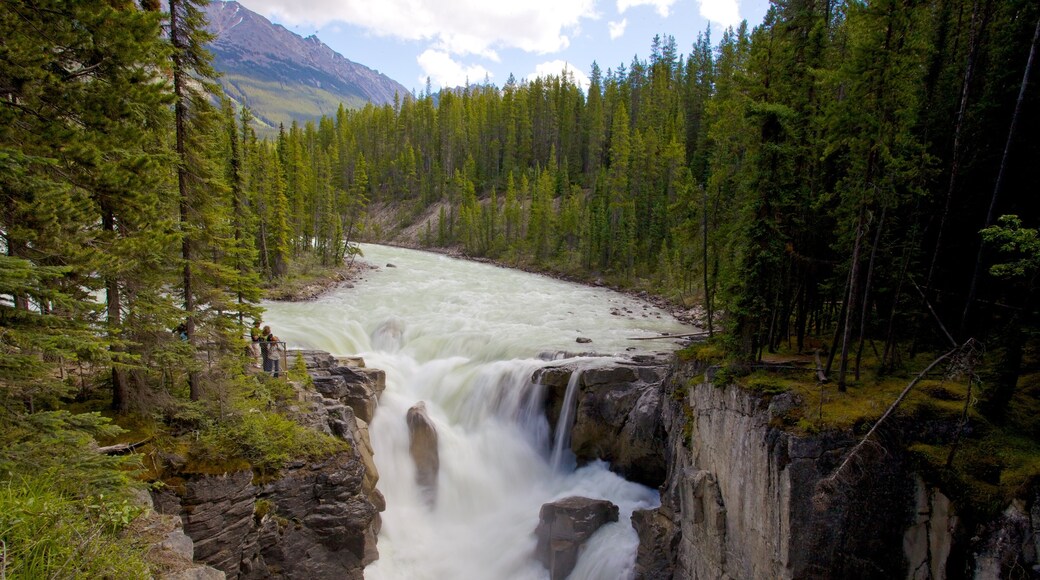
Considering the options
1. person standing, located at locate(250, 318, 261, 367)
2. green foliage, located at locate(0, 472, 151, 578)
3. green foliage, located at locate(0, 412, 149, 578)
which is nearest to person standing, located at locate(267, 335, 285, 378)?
person standing, located at locate(250, 318, 261, 367)

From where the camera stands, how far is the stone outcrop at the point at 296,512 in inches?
451

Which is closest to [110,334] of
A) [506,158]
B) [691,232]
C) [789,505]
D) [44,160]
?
[44,160]

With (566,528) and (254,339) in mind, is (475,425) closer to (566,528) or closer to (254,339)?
(566,528)

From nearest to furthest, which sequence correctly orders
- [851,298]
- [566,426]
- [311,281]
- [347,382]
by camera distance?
[851,298] < [347,382] < [566,426] < [311,281]

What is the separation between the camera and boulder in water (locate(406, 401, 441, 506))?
62.8ft

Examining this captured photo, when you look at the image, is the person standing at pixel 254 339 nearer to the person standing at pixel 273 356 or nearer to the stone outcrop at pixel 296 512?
the person standing at pixel 273 356

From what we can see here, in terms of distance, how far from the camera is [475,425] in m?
21.5

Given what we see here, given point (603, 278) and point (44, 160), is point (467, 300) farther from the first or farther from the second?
point (44, 160)

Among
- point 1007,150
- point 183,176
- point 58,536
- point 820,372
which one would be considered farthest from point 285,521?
point 1007,150

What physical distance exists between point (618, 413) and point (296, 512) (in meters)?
11.4

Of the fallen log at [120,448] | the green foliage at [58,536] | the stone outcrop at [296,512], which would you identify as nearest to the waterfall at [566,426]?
the stone outcrop at [296,512]

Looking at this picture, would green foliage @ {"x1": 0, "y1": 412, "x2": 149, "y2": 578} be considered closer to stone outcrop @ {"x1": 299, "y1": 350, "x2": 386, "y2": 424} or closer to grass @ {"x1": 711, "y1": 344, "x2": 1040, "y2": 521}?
stone outcrop @ {"x1": 299, "y1": 350, "x2": 386, "y2": 424}

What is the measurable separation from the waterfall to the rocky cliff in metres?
5.00

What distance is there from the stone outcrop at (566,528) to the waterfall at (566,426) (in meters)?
3.61
